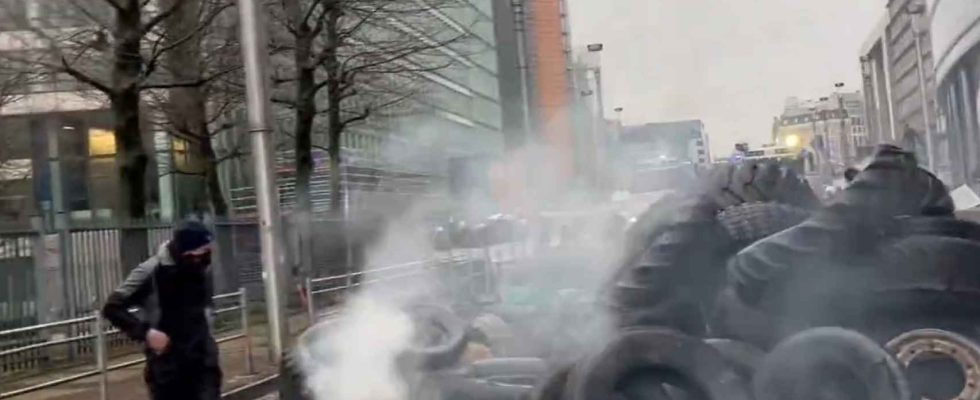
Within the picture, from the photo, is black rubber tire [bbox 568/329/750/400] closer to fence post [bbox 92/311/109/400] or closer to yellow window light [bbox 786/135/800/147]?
yellow window light [bbox 786/135/800/147]

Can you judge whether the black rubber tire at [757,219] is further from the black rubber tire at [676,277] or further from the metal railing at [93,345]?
the metal railing at [93,345]

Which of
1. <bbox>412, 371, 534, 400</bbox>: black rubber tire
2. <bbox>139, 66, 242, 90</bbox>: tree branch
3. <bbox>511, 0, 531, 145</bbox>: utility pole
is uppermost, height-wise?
<bbox>139, 66, 242, 90</bbox>: tree branch

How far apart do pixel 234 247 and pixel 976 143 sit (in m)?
17.1

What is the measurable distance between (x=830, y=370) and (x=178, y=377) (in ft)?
9.73

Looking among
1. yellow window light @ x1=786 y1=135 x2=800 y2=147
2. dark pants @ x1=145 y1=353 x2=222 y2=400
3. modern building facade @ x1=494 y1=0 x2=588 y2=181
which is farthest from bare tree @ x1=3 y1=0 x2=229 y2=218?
dark pants @ x1=145 y1=353 x2=222 y2=400

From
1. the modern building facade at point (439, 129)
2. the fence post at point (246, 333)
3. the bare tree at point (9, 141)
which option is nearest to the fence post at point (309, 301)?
the fence post at point (246, 333)

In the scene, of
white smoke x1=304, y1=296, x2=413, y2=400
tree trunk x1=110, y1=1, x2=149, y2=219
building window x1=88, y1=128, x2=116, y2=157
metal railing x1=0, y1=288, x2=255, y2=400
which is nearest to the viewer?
white smoke x1=304, y1=296, x2=413, y2=400

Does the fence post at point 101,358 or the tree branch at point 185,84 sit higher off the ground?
the tree branch at point 185,84

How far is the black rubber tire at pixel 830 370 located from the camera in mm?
5160

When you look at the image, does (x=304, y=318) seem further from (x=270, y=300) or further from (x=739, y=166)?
(x=739, y=166)

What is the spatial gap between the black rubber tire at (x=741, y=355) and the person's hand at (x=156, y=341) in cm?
247

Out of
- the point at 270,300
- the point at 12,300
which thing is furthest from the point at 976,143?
the point at 12,300

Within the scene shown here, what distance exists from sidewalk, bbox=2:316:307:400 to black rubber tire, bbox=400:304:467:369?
132 inches

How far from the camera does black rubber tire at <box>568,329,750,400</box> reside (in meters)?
5.39
